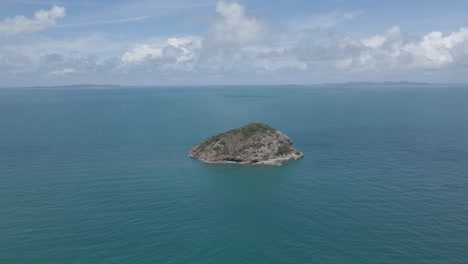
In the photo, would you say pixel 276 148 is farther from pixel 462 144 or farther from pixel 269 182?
pixel 462 144

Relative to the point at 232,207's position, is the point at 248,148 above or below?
above

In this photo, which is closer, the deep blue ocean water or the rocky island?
the deep blue ocean water

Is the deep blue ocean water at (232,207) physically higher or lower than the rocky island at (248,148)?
lower

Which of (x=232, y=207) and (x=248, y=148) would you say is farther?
(x=248, y=148)

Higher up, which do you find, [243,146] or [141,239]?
[243,146]

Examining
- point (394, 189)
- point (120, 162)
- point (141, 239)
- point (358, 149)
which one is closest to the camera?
point (141, 239)

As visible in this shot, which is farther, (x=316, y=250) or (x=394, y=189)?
(x=394, y=189)

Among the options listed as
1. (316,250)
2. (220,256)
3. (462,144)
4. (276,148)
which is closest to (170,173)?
(276,148)

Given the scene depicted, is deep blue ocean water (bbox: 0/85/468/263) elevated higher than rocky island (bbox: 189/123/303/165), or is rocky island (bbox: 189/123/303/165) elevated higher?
rocky island (bbox: 189/123/303/165)
